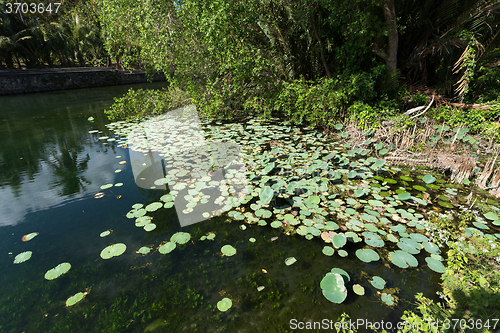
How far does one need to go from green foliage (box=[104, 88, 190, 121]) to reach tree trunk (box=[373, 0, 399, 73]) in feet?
19.4

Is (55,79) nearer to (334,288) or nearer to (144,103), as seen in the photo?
(144,103)

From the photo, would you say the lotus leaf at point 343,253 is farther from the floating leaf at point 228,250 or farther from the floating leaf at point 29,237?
the floating leaf at point 29,237

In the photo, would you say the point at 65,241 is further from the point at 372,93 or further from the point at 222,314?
the point at 372,93

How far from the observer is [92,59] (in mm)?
26328

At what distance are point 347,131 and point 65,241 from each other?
529 cm

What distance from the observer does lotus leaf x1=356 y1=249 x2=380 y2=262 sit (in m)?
2.16

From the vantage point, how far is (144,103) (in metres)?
8.01

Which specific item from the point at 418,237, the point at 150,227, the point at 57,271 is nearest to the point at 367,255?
the point at 418,237

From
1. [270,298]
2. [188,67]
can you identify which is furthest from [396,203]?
[188,67]

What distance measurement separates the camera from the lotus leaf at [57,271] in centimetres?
217

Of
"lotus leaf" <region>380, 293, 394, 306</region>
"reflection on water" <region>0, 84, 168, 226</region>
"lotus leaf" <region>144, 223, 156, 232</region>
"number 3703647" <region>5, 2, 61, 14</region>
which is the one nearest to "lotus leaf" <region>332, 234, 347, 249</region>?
"lotus leaf" <region>380, 293, 394, 306</region>

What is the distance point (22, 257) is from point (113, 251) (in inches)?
35.6

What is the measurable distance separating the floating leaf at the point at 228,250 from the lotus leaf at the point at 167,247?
50 centimetres

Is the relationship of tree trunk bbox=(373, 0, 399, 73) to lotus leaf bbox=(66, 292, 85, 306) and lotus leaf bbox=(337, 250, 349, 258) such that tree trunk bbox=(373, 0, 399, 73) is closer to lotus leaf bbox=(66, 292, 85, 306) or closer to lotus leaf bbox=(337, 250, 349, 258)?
lotus leaf bbox=(337, 250, 349, 258)
